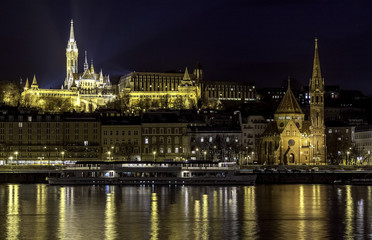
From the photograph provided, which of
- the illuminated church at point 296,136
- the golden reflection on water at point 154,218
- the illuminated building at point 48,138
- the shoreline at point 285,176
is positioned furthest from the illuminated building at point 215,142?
the golden reflection on water at point 154,218

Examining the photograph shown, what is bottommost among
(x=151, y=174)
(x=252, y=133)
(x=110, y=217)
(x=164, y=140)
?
(x=110, y=217)

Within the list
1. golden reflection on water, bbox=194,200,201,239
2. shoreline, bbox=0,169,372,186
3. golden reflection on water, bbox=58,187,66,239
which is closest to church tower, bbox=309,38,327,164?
shoreline, bbox=0,169,372,186

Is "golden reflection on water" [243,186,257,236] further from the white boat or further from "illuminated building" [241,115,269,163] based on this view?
"illuminated building" [241,115,269,163]

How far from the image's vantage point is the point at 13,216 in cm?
5472

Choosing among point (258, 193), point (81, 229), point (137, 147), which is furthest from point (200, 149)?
point (81, 229)

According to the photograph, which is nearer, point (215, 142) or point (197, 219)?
point (197, 219)

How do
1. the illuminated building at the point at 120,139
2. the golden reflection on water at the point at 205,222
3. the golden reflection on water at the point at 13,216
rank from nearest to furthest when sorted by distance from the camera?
the golden reflection on water at the point at 205,222 < the golden reflection on water at the point at 13,216 < the illuminated building at the point at 120,139

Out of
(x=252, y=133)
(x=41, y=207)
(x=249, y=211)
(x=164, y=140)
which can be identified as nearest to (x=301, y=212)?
(x=249, y=211)

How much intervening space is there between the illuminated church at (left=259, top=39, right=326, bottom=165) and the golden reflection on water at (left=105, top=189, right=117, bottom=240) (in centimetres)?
5454

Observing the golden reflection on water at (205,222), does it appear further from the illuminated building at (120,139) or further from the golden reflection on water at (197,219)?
the illuminated building at (120,139)

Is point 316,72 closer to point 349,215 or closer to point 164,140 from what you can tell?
point 164,140

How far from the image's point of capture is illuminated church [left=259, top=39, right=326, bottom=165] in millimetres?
122562

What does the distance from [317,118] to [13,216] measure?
8071cm

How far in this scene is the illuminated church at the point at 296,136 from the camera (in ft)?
402
